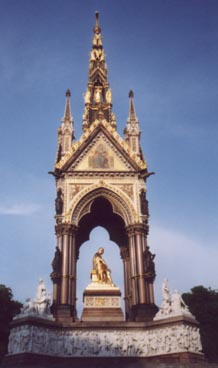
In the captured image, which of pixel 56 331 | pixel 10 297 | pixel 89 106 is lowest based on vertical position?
pixel 56 331

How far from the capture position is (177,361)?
53.9 feet

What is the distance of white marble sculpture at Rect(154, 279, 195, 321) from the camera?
17391mm

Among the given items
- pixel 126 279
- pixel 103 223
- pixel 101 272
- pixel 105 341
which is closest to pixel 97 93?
pixel 103 223

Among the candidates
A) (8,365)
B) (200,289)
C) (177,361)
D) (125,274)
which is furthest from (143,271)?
(200,289)

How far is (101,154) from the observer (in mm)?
23188

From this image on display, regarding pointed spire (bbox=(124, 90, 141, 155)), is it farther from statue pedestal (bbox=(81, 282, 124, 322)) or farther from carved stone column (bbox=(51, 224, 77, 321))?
statue pedestal (bbox=(81, 282, 124, 322))

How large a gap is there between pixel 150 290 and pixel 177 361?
3.82m

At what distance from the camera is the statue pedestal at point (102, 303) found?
62.8 feet

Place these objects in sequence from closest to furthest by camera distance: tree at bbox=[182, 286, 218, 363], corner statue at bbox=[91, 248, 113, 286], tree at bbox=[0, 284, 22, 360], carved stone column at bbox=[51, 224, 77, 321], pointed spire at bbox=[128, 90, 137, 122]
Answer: carved stone column at bbox=[51, 224, 77, 321] < corner statue at bbox=[91, 248, 113, 286] < pointed spire at bbox=[128, 90, 137, 122] < tree at bbox=[0, 284, 22, 360] < tree at bbox=[182, 286, 218, 363]

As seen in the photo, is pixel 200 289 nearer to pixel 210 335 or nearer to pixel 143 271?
pixel 210 335

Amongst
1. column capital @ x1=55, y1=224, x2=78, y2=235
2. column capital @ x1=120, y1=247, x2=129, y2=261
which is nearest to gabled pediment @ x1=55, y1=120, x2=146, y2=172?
column capital @ x1=55, y1=224, x2=78, y2=235

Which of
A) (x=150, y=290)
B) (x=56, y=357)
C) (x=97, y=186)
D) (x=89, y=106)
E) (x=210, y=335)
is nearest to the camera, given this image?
(x=56, y=357)

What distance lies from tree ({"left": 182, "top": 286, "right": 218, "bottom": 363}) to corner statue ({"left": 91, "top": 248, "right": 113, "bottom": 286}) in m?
17.7

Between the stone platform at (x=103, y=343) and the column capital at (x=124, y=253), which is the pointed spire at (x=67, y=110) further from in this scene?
the stone platform at (x=103, y=343)
